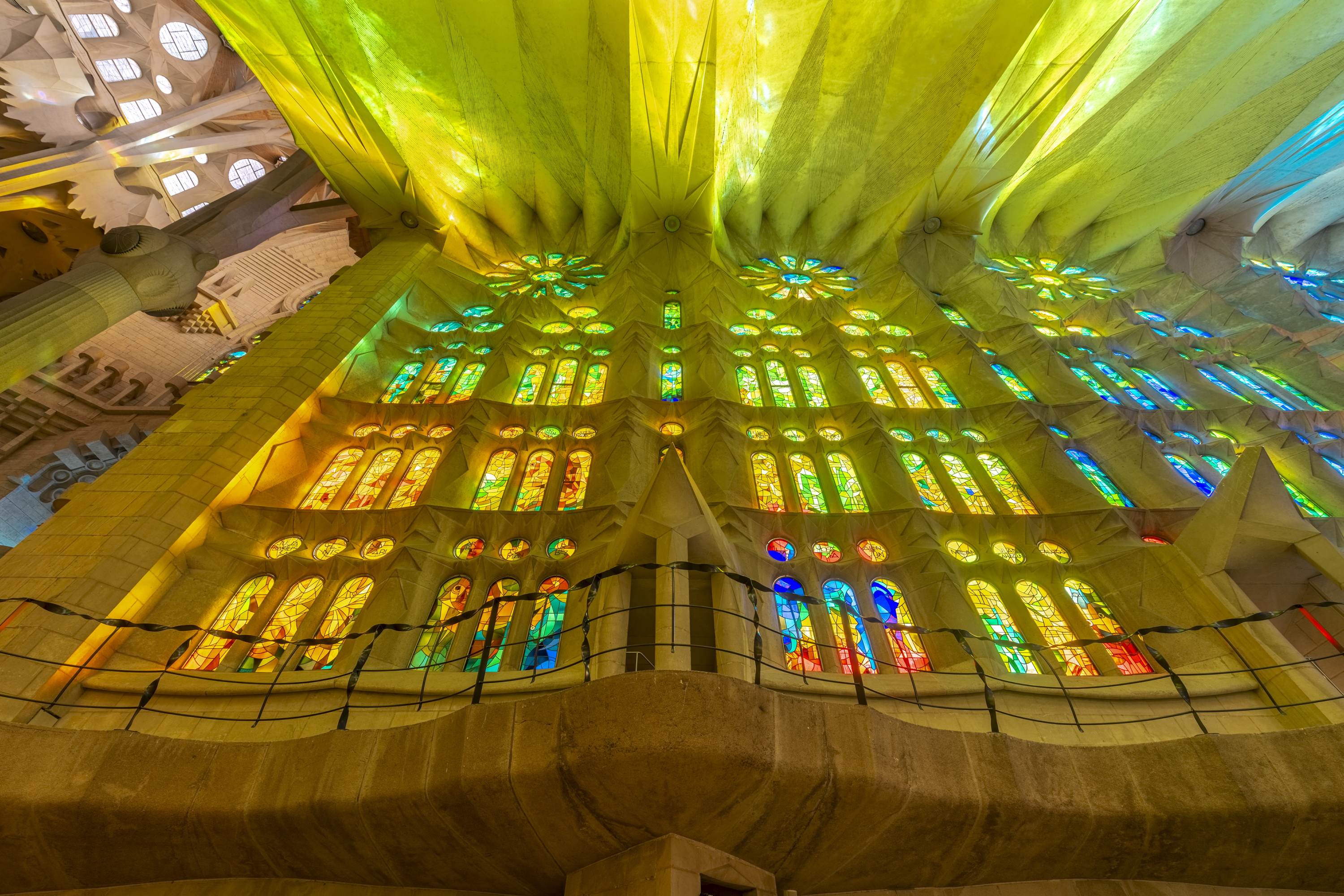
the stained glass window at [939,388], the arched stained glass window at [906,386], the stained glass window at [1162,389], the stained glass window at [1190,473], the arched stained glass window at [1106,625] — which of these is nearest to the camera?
the arched stained glass window at [1106,625]

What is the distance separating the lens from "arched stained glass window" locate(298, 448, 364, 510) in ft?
34.8

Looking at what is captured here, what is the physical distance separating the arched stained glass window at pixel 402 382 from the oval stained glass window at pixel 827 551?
888 cm

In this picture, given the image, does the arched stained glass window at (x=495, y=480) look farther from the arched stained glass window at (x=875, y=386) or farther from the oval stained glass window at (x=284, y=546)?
the arched stained glass window at (x=875, y=386)

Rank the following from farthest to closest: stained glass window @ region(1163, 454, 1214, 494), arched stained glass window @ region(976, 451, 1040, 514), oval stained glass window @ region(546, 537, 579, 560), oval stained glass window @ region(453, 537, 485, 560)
Answer: 1. stained glass window @ region(1163, 454, 1214, 494)
2. arched stained glass window @ region(976, 451, 1040, 514)
3. oval stained glass window @ region(453, 537, 485, 560)
4. oval stained glass window @ region(546, 537, 579, 560)

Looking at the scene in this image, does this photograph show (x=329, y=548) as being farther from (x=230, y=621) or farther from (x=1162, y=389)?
(x=1162, y=389)

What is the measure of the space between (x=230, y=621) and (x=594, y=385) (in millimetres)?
7908

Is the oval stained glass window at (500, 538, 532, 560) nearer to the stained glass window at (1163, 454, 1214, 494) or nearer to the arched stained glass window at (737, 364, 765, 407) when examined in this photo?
the arched stained glass window at (737, 364, 765, 407)

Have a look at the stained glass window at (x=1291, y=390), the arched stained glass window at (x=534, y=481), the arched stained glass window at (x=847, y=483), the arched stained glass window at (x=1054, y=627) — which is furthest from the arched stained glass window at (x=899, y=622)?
the stained glass window at (x=1291, y=390)

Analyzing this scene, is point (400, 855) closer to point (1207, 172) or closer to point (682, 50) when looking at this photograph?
point (682, 50)

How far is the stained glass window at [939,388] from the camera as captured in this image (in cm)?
1402

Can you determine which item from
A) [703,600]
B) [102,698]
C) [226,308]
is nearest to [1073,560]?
[703,600]

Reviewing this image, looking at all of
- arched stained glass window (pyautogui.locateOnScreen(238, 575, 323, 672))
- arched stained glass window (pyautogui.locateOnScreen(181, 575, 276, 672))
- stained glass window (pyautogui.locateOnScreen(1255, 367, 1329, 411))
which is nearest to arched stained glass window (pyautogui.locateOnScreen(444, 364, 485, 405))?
arched stained glass window (pyautogui.locateOnScreen(238, 575, 323, 672))

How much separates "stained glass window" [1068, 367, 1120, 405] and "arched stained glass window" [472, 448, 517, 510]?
38.8 ft

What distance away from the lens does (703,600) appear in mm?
7895
